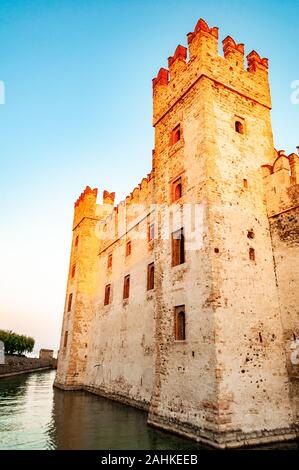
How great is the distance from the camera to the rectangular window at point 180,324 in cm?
995

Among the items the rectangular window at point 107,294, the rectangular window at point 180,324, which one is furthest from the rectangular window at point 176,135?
the rectangular window at point 107,294

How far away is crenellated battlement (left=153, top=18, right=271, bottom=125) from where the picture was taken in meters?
11.5

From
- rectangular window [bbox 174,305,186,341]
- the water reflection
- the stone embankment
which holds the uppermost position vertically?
rectangular window [bbox 174,305,186,341]

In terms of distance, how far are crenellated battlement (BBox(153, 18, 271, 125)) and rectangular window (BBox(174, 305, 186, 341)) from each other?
25.9 ft

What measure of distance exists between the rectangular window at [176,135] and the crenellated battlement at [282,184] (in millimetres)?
3656

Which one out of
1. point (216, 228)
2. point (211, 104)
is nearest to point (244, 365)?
point (216, 228)

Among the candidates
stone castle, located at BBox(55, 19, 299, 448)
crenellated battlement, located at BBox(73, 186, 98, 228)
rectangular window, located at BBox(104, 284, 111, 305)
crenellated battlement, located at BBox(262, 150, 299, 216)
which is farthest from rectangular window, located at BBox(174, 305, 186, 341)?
crenellated battlement, located at BBox(73, 186, 98, 228)

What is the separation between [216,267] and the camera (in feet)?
30.1

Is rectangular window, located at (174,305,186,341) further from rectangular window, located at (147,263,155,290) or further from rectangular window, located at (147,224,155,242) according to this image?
rectangular window, located at (147,224,155,242)

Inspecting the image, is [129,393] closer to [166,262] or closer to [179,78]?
[166,262]

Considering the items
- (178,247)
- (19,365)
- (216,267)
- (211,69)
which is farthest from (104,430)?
(19,365)

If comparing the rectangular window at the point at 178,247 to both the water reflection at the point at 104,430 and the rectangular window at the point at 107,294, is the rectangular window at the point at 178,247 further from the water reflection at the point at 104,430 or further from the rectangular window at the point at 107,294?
the rectangular window at the point at 107,294

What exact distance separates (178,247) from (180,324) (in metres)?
2.58
